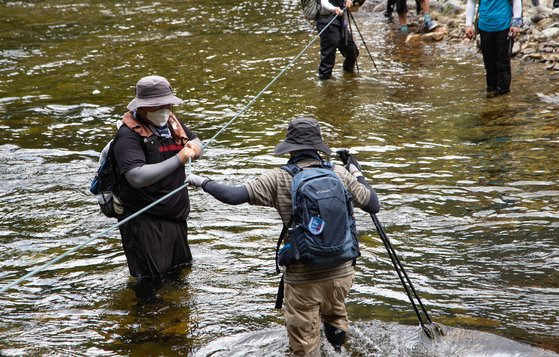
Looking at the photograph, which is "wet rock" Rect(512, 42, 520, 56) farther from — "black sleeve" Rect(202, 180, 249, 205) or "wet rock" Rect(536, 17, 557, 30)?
"black sleeve" Rect(202, 180, 249, 205)

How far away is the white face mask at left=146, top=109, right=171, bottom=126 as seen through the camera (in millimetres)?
5915

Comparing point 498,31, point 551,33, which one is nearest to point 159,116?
point 498,31

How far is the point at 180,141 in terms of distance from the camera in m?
6.14

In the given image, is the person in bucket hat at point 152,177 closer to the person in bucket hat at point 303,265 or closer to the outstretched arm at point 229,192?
the outstretched arm at point 229,192

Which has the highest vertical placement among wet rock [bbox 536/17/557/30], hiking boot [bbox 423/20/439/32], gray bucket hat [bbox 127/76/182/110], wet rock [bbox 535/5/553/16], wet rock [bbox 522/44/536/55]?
gray bucket hat [bbox 127/76/182/110]

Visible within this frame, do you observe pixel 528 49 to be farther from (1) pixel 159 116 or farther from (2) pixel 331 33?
(1) pixel 159 116

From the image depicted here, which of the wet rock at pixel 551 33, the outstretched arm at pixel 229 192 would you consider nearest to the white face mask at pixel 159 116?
the outstretched arm at pixel 229 192

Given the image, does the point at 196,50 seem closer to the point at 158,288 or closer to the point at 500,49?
the point at 500,49

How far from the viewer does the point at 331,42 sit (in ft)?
44.7

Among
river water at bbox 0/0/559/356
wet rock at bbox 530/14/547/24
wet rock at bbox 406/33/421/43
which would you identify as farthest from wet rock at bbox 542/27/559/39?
wet rock at bbox 406/33/421/43

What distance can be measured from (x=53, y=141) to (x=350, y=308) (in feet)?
23.4

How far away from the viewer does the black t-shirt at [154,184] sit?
5.79 meters

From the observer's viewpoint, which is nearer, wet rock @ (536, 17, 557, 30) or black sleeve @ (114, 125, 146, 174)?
black sleeve @ (114, 125, 146, 174)

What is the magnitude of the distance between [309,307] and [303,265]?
1.03 feet
